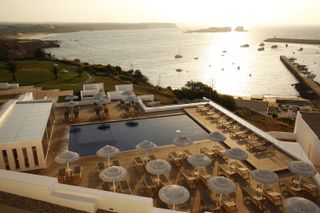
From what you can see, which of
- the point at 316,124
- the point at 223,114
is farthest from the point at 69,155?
the point at 316,124

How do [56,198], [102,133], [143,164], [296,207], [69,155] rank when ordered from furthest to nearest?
1. [102,133]
2. [143,164]
3. [69,155]
4. [56,198]
5. [296,207]

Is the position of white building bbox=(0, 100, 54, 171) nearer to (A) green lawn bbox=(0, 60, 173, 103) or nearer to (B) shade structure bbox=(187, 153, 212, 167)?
(B) shade structure bbox=(187, 153, 212, 167)

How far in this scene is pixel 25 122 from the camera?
58.0 ft

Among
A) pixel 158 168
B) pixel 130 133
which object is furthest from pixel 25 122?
pixel 158 168

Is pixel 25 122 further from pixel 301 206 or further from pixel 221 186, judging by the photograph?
pixel 301 206

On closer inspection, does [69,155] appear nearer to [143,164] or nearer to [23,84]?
[143,164]

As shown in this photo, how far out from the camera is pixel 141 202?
1075 centimetres

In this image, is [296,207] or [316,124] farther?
[316,124]

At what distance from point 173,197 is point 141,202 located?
4.21 feet

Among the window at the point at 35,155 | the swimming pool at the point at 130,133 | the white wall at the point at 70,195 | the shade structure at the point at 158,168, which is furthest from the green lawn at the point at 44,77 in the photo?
Answer: the shade structure at the point at 158,168

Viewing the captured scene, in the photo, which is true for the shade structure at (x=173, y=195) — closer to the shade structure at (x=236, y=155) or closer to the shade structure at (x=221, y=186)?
the shade structure at (x=221, y=186)

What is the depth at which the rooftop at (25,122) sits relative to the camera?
15534 mm

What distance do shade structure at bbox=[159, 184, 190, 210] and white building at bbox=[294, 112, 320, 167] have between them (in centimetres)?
1098

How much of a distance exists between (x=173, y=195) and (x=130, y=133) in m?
10.9
